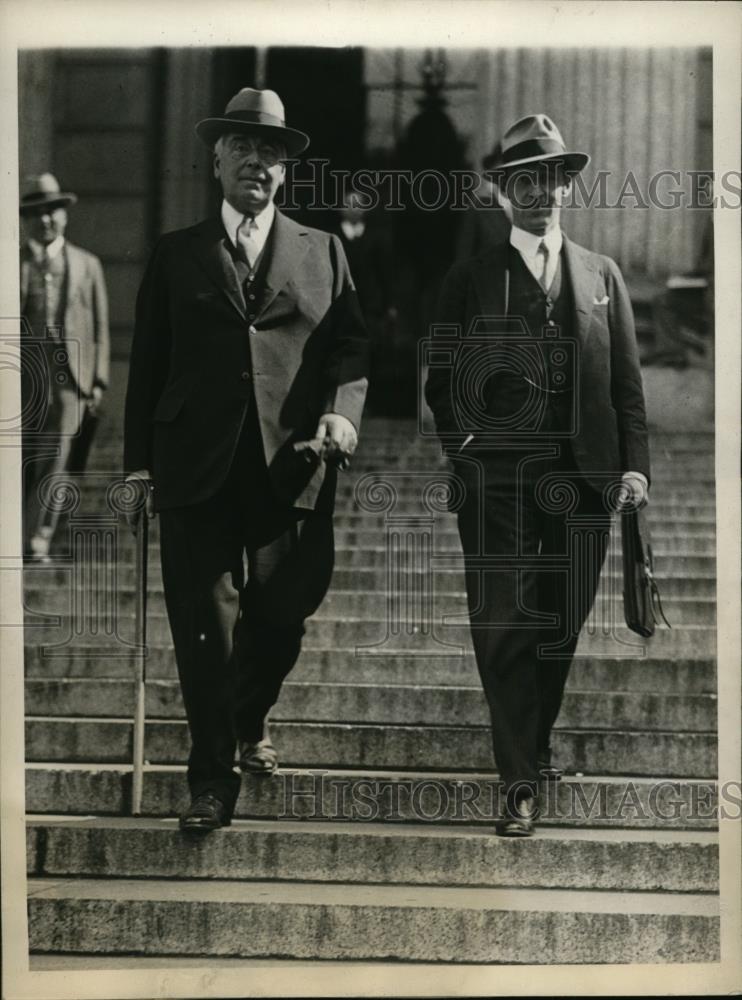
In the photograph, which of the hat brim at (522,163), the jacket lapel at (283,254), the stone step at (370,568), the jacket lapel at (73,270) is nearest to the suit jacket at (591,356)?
the hat brim at (522,163)

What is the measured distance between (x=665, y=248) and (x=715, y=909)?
7.76 ft

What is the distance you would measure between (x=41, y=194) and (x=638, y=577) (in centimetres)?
256

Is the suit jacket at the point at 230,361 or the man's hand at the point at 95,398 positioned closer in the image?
the suit jacket at the point at 230,361

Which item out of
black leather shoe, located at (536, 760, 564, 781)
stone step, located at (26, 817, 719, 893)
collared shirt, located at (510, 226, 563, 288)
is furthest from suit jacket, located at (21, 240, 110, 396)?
black leather shoe, located at (536, 760, 564, 781)

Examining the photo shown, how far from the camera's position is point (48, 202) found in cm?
714

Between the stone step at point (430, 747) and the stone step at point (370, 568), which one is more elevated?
the stone step at point (370, 568)

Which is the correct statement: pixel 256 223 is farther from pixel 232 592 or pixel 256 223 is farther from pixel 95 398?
pixel 232 592

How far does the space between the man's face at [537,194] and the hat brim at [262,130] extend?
0.75m

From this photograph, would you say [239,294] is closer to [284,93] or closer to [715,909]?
[284,93]

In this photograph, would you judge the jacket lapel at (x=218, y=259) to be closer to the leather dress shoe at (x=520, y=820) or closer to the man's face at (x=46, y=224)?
the man's face at (x=46, y=224)

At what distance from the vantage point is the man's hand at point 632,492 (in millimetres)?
7141

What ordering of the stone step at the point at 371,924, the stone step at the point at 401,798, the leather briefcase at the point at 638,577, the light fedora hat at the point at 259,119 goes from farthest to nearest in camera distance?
the leather briefcase at the point at 638,577 → the light fedora hat at the point at 259,119 → the stone step at the point at 401,798 → the stone step at the point at 371,924

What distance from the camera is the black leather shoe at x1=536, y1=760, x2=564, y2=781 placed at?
698 centimetres

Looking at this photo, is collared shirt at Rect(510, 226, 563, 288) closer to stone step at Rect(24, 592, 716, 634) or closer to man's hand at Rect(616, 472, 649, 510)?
man's hand at Rect(616, 472, 649, 510)
